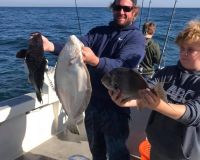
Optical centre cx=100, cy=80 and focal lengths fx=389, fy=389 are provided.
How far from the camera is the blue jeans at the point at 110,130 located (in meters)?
3.57

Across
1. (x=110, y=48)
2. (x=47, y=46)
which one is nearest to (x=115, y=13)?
(x=110, y=48)

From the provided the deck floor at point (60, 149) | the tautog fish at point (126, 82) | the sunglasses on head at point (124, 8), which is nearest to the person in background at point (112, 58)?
the sunglasses on head at point (124, 8)

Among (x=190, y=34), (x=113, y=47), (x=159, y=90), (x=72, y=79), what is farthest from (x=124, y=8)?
(x=159, y=90)

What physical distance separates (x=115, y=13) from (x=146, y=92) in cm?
130

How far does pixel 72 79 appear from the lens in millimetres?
2781

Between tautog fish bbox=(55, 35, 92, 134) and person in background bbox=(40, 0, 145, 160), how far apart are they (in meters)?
0.48

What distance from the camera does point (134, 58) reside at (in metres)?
3.29

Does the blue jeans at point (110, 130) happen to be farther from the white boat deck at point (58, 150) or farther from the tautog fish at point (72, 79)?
the white boat deck at point (58, 150)

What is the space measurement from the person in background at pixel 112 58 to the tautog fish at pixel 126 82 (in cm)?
77

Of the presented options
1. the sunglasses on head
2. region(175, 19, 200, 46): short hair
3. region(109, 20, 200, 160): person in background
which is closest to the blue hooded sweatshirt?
the sunglasses on head

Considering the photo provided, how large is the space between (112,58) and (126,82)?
1.00 metres

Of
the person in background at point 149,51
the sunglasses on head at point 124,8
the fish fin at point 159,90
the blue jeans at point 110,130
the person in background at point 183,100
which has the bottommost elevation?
the person in background at point 149,51

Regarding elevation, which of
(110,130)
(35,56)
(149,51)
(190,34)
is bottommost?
(149,51)

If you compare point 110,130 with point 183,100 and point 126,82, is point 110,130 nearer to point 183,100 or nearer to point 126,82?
point 183,100
